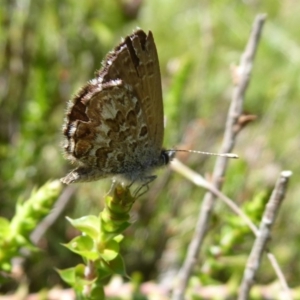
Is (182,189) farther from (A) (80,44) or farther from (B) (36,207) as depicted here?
(B) (36,207)

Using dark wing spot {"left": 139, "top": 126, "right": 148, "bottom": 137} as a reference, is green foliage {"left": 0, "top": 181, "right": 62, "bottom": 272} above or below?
below

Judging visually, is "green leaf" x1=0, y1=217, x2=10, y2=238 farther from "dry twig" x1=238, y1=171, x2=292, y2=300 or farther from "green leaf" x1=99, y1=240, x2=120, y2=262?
"dry twig" x1=238, y1=171, x2=292, y2=300

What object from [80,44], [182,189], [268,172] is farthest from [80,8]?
[268,172]

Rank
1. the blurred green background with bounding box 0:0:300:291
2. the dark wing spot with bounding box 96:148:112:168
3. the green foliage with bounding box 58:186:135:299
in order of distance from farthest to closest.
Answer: the blurred green background with bounding box 0:0:300:291
the dark wing spot with bounding box 96:148:112:168
the green foliage with bounding box 58:186:135:299

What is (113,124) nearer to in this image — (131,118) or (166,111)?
(131,118)

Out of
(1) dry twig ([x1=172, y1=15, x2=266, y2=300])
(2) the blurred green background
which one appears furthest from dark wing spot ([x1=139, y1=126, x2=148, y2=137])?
(2) the blurred green background

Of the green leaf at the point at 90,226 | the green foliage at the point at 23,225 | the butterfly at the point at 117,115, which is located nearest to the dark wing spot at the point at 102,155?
the butterfly at the point at 117,115

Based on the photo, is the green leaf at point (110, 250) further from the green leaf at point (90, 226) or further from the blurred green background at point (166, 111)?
the blurred green background at point (166, 111)

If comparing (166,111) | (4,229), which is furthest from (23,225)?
(166,111)

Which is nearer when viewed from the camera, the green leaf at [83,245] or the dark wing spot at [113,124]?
the green leaf at [83,245]
